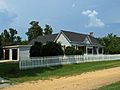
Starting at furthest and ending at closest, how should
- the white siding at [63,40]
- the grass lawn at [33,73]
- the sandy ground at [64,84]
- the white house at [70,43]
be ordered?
1. the white siding at [63,40]
2. the white house at [70,43]
3. the grass lawn at [33,73]
4. the sandy ground at [64,84]

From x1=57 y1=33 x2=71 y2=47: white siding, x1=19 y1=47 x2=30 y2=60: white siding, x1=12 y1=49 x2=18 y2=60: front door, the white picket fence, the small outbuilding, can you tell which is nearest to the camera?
the white picket fence

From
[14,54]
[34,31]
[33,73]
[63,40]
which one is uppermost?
A: [34,31]

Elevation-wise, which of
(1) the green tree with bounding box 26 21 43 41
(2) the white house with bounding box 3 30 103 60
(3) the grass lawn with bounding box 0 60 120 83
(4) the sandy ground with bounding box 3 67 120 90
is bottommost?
(4) the sandy ground with bounding box 3 67 120 90

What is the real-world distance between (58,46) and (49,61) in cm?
797

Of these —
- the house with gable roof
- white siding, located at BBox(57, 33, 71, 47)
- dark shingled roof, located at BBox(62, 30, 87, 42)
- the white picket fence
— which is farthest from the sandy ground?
dark shingled roof, located at BBox(62, 30, 87, 42)

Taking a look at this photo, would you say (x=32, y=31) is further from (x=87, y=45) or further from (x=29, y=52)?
(x=29, y=52)

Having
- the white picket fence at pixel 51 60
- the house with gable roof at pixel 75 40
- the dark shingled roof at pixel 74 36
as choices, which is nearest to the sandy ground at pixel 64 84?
the white picket fence at pixel 51 60

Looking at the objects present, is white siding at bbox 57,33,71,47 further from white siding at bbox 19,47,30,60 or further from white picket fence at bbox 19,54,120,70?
white siding at bbox 19,47,30,60

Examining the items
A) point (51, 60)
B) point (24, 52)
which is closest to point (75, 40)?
point (24, 52)

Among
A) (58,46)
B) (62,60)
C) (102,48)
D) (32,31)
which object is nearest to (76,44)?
(102,48)

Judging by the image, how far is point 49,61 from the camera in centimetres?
3616

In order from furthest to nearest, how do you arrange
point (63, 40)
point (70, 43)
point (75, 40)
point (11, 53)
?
point (75, 40), point (63, 40), point (70, 43), point (11, 53)

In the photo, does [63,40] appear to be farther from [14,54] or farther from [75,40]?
[14,54]

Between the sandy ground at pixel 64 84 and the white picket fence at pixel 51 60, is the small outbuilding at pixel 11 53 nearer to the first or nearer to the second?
the white picket fence at pixel 51 60
